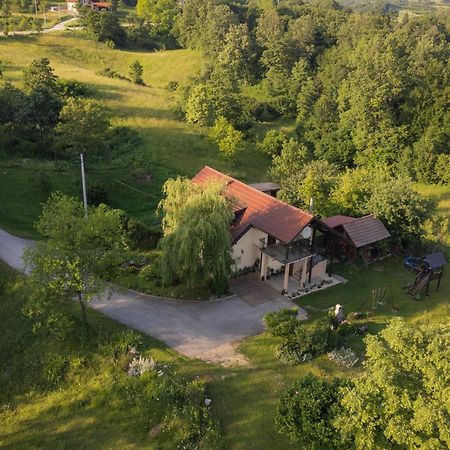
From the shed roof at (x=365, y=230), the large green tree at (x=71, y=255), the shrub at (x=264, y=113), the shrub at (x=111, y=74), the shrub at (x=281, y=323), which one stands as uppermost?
the shrub at (x=111, y=74)

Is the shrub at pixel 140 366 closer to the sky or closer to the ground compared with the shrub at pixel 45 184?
closer to the ground

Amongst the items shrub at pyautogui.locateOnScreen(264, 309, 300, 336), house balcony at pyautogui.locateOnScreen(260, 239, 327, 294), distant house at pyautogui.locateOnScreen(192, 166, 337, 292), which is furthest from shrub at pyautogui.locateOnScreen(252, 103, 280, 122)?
shrub at pyautogui.locateOnScreen(264, 309, 300, 336)

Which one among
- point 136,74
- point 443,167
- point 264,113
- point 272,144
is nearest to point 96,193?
point 272,144

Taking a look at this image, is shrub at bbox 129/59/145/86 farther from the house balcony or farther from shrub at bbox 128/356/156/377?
shrub at bbox 128/356/156/377

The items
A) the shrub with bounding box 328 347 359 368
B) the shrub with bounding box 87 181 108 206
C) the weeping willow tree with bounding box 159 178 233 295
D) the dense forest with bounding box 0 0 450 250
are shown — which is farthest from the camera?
the shrub with bounding box 87 181 108 206

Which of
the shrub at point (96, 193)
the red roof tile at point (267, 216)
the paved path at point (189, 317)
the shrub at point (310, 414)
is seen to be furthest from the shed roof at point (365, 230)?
the shrub at point (96, 193)

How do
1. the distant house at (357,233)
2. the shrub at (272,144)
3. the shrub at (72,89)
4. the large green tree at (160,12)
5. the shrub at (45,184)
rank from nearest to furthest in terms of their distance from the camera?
the distant house at (357,233), the shrub at (45,184), the shrub at (272,144), the shrub at (72,89), the large green tree at (160,12)

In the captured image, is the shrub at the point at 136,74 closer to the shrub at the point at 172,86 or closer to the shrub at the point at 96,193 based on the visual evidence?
the shrub at the point at 172,86
